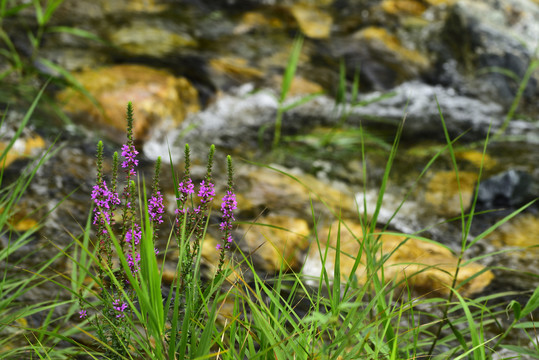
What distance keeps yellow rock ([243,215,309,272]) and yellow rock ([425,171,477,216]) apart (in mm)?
1185

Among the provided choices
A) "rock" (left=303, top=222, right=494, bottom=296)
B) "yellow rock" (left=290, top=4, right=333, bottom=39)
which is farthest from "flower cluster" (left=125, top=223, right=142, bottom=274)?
"yellow rock" (left=290, top=4, right=333, bottom=39)

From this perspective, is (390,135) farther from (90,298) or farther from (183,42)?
(90,298)

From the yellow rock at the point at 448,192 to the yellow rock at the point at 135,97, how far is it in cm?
218

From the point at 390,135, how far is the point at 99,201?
147 inches

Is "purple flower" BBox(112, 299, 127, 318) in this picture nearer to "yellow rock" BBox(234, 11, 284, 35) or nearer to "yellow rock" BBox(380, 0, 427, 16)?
"yellow rock" BBox(234, 11, 284, 35)

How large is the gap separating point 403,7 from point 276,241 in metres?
5.52

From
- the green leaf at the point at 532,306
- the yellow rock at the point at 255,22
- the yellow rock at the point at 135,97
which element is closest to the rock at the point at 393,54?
the yellow rock at the point at 255,22

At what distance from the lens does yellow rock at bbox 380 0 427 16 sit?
7.16m

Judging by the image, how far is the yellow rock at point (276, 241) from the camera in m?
2.71

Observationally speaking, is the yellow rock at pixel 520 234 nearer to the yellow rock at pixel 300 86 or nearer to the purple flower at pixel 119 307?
the yellow rock at pixel 300 86

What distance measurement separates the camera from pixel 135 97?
4.35 meters

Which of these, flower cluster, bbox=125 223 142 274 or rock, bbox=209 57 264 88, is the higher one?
flower cluster, bbox=125 223 142 274

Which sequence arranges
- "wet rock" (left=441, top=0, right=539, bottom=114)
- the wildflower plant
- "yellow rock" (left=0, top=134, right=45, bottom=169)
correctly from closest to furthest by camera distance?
the wildflower plant, "yellow rock" (left=0, top=134, right=45, bottom=169), "wet rock" (left=441, top=0, right=539, bottom=114)

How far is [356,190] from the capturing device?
3.91 meters
